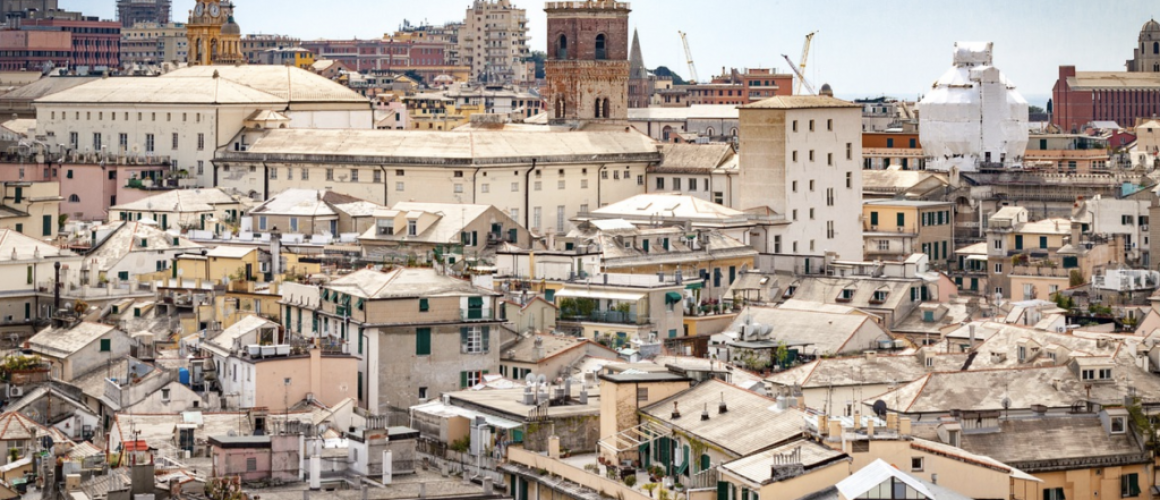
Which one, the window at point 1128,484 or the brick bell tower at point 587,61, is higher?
the brick bell tower at point 587,61

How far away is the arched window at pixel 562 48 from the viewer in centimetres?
10519

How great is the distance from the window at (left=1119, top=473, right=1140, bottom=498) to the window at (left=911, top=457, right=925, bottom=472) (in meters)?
6.90

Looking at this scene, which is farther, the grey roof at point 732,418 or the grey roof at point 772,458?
the grey roof at point 732,418

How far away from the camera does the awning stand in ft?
212

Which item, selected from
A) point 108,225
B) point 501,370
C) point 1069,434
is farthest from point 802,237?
point 1069,434

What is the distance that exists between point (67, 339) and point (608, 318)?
38.6 ft

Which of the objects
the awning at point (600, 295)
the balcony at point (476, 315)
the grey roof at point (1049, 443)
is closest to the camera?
the grey roof at point (1049, 443)

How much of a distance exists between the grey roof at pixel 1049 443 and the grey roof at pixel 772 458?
5.16m

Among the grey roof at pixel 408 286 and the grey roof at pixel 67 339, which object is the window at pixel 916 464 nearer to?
the grey roof at pixel 408 286

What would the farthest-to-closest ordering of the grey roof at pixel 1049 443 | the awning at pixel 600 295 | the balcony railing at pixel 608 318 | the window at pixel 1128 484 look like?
the awning at pixel 600 295 → the balcony railing at pixel 608 318 → the window at pixel 1128 484 → the grey roof at pixel 1049 443

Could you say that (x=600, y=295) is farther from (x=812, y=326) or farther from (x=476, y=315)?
(x=476, y=315)

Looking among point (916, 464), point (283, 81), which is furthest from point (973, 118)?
point (916, 464)

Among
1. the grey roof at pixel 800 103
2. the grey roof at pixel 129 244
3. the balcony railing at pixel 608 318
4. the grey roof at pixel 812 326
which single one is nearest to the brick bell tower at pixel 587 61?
the grey roof at pixel 800 103

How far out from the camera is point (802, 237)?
3393 inches
